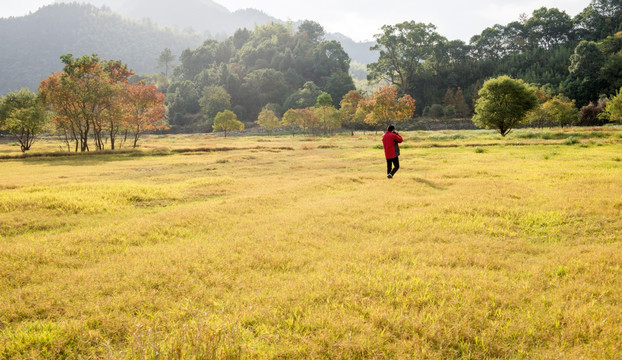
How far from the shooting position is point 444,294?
16.5 feet

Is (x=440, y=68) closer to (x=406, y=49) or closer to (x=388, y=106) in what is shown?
(x=406, y=49)

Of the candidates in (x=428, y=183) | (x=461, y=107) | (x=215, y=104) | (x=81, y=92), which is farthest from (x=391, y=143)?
(x=215, y=104)

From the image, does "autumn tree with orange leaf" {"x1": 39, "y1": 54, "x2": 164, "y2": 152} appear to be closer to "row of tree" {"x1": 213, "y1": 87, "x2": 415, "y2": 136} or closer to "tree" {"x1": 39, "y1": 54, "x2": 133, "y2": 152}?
"tree" {"x1": 39, "y1": 54, "x2": 133, "y2": 152}

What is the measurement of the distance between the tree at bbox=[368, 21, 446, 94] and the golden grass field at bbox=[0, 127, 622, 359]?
12523 cm

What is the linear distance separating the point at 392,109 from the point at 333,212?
63132mm

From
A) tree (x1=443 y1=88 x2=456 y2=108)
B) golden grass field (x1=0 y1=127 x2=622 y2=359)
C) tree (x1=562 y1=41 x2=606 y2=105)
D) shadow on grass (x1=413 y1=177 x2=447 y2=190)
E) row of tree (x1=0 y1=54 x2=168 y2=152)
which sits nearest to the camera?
golden grass field (x1=0 y1=127 x2=622 y2=359)

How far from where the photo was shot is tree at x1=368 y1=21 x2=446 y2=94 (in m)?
124

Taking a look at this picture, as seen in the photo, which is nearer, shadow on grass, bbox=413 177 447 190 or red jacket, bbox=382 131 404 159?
shadow on grass, bbox=413 177 447 190

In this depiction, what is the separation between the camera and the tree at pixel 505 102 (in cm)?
4026

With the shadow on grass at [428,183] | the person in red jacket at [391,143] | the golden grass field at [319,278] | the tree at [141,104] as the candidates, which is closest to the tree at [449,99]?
the tree at [141,104]

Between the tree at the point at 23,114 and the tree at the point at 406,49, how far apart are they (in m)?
107

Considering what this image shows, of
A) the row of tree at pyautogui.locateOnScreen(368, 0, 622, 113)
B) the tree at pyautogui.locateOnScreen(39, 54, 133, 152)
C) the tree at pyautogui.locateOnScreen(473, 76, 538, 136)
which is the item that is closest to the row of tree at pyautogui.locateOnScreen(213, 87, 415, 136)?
the tree at pyautogui.locateOnScreen(473, 76, 538, 136)

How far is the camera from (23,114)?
A: 43.6m

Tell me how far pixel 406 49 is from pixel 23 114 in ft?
400
